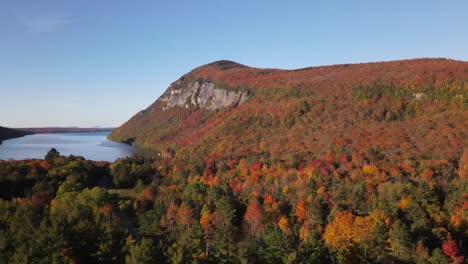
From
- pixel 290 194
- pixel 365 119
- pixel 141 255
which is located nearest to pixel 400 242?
pixel 290 194

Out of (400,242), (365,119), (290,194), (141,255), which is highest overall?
(365,119)

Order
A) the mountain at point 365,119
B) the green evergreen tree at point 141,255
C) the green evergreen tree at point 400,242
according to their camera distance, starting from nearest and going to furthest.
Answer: the green evergreen tree at point 141,255 < the green evergreen tree at point 400,242 < the mountain at point 365,119

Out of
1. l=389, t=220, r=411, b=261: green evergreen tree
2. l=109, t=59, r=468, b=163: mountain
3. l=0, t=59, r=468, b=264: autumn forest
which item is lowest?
l=389, t=220, r=411, b=261: green evergreen tree

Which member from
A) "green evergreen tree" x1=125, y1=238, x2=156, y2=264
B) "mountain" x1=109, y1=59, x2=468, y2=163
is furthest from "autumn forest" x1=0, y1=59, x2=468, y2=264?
"mountain" x1=109, y1=59, x2=468, y2=163

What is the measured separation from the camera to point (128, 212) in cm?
7469

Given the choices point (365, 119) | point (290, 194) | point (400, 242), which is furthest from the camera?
point (365, 119)

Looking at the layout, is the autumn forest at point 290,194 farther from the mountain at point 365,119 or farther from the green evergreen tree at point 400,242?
the mountain at point 365,119

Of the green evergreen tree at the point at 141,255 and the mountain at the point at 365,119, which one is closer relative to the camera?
the green evergreen tree at the point at 141,255

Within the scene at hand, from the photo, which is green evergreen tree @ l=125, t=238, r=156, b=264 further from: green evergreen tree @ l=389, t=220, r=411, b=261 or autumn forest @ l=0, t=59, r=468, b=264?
green evergreen tree @ l=389, t=220, r=411, b=261

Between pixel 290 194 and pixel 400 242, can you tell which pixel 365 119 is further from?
pixel 400 242

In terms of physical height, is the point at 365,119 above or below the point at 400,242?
above

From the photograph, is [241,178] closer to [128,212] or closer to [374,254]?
[128,212]

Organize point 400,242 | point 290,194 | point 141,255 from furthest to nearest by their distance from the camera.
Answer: point 290,194
point 400,242
point 141,255

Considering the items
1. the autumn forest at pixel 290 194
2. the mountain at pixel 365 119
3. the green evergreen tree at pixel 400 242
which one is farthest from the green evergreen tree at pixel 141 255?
the mountain at pixel 365 119
